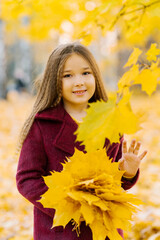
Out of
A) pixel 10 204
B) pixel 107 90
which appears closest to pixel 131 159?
pixel 107 90

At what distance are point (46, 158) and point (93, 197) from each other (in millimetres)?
471

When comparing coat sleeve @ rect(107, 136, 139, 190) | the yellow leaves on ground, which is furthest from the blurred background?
coat sleeve @ rect(107, 136, 139, 190)

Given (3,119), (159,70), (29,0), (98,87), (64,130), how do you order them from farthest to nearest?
1. (3,119)
2. (29,0)
3. (98,87)
4. (64,130)
5. (159,70)

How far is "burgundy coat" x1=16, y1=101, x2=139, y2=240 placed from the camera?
4.26 feet

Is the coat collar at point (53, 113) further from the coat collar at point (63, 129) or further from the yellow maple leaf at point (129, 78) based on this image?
the yellow maple leaf at point (129, 78)

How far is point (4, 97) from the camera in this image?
9.28 m

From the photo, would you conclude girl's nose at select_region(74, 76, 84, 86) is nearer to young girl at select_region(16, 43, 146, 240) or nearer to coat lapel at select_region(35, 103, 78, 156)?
young girl at select_region(16, 43, 146, 240)

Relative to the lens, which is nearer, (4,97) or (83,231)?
(83,231)

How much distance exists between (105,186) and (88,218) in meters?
0.12

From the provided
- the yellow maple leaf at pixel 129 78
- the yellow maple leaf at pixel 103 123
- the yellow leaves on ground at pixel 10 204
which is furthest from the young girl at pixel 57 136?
the yellow leaves on ground at pixel 10 204

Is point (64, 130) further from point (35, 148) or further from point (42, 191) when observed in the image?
point (42, 191)

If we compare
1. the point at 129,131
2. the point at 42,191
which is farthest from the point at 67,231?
the point at 129,131

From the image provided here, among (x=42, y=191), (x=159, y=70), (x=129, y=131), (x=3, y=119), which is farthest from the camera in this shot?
(x=3, y=119)

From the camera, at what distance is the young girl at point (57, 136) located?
51.4 inches
